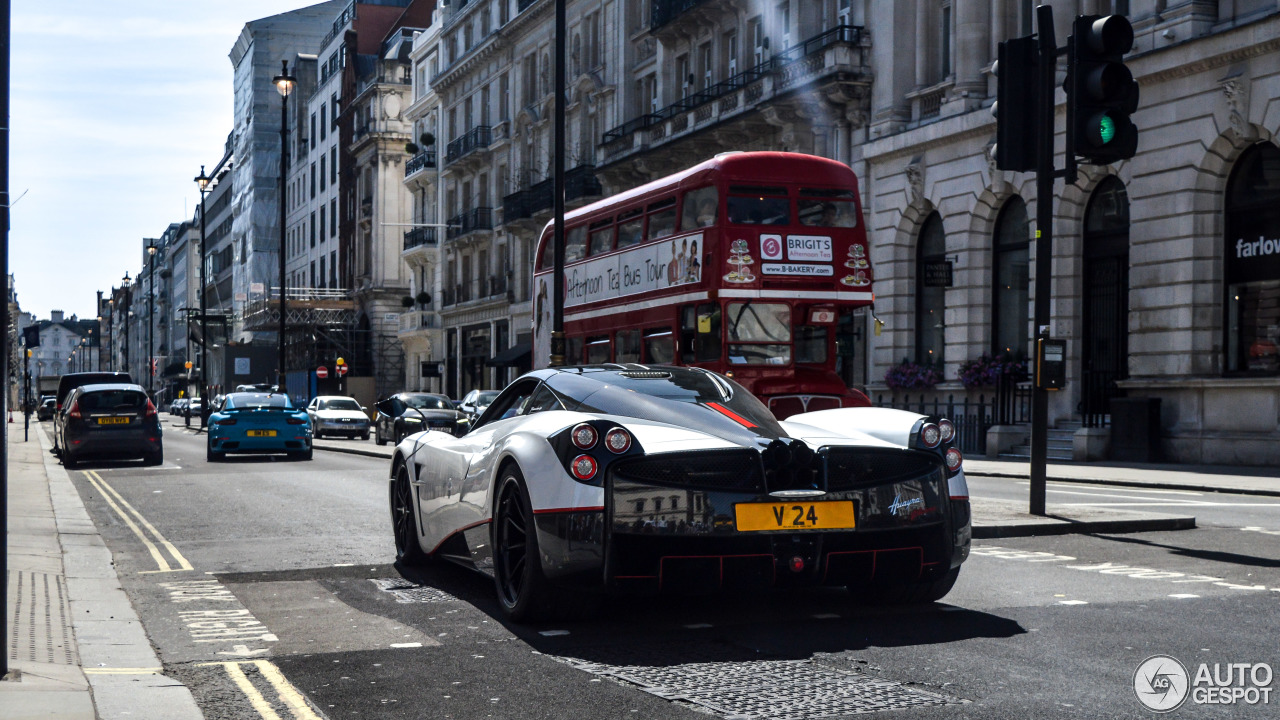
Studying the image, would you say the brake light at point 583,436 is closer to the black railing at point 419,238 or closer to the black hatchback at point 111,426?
the black hatchback at point 111,426

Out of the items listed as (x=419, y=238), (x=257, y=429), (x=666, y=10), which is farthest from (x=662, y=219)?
(x=419, y=238)

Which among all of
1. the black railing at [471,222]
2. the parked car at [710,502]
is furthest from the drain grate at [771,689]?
the black railing at [471,222]

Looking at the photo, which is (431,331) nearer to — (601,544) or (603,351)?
(603,351)

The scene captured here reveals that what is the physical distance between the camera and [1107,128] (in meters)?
10.2

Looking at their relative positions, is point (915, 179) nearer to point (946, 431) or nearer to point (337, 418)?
point (337, 418)

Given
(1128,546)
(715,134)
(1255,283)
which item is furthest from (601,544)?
(715,134)

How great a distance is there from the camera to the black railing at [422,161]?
216ft

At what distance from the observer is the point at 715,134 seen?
37156 millimetres

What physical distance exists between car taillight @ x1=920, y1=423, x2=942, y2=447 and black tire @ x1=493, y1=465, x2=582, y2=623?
1814 millimetres

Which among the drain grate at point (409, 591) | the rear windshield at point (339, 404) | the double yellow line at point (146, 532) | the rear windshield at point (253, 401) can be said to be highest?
the rear windshield at point (253, 401)

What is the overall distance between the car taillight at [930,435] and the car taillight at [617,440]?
1478 mm

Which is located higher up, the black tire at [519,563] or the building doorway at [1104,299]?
the building doorway at [1104,299]

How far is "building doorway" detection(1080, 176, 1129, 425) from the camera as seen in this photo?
25875 millimetres

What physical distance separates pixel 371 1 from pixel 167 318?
91567mm
